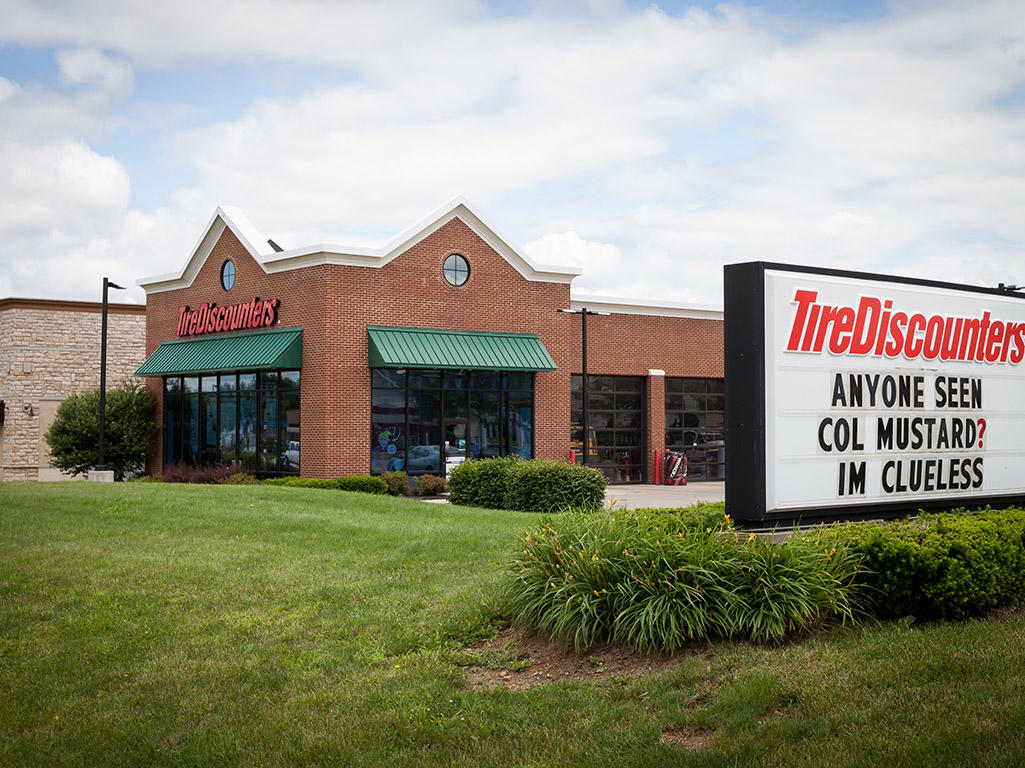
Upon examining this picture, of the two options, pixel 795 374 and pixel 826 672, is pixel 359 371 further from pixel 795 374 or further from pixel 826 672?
pixel 826 672

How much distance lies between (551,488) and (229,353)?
13438 millimetres

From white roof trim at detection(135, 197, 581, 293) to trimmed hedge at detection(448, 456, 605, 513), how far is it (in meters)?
8.08

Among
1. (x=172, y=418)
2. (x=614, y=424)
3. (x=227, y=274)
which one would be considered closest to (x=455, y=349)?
(x=227, y=274)

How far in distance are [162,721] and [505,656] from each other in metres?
2.57

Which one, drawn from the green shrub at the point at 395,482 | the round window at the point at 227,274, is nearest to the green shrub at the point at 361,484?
the green shrub at the point at 395,482

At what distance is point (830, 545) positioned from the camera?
7828 millimetres

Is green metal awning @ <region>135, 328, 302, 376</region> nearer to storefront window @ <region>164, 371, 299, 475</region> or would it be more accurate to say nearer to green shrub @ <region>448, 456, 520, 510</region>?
storefront window @ <region>164, 371, 299, 475</region>

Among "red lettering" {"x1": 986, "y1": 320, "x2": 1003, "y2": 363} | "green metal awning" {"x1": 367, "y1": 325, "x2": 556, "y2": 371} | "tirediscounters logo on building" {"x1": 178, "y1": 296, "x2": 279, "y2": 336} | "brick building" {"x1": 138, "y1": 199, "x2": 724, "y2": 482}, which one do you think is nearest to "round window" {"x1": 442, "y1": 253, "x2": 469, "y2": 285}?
"brick building" {"x1": 138, "y1": 199, "x2": 724, "y2": 482}

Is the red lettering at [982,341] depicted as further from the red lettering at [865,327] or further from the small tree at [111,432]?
the small tree at [111,432]

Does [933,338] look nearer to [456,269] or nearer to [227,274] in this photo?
[456,269]

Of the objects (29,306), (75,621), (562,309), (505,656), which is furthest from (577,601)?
(29,306)

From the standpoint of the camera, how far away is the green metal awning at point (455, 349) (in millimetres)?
27578

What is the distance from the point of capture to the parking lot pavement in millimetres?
25480

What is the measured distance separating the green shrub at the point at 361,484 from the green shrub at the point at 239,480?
3.53 m
